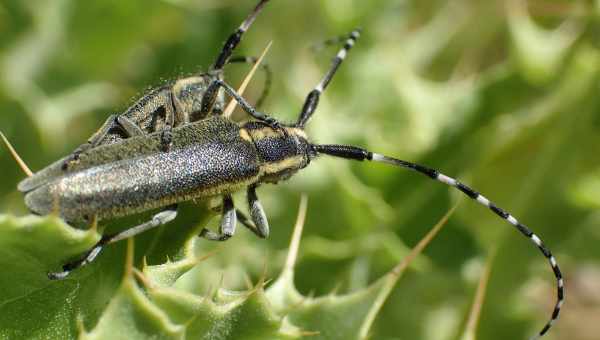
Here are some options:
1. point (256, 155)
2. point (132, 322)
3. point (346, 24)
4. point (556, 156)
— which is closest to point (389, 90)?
point (346, 24)

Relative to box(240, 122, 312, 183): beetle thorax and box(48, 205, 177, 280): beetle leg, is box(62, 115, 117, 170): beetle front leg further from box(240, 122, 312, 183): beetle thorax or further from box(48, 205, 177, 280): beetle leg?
box(240, 122, 312, 183): beetle thorax

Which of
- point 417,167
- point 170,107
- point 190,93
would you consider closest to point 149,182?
point 170,107

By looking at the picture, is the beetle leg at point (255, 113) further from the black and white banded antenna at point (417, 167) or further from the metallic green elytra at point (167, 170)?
the black and white banded antenna at point (417, 167)

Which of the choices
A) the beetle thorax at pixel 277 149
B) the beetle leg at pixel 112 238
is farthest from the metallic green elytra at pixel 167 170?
the beetle leg at pixel 112 238

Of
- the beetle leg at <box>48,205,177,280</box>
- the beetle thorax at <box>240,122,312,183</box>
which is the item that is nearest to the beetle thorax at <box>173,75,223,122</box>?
the beetle thorax at <box>240,122,312,183</box>

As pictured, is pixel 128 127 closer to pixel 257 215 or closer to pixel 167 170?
pixel 167 170

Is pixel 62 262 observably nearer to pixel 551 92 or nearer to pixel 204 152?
pixel 204 152

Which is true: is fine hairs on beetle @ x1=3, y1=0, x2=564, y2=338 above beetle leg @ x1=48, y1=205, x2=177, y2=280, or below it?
above
